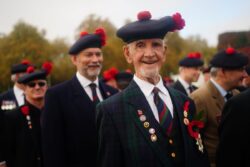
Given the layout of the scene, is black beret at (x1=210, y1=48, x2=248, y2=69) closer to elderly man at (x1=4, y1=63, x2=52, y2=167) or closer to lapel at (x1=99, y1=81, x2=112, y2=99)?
lapel at (x1=99, y1=81, x2=112, y2=99)

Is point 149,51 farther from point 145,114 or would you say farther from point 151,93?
point 145,114

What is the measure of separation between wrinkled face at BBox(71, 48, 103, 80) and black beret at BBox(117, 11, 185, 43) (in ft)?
5.06

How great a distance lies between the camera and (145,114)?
9.78 feet

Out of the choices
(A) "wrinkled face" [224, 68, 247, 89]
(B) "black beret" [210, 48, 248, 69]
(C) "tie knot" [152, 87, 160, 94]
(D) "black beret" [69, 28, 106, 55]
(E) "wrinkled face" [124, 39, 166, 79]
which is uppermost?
(D) "black beret" [69, 28, 106, 55]

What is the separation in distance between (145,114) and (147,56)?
1.68ft

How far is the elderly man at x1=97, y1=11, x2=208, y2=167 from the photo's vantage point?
285cm

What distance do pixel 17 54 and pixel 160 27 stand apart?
31.4 m

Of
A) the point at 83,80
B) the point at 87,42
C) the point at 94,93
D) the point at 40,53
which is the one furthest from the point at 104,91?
the point at 40,53

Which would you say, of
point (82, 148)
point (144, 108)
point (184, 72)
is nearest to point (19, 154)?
point (82, 148)

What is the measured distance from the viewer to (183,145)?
298cm

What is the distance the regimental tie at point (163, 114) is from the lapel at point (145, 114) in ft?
0.22

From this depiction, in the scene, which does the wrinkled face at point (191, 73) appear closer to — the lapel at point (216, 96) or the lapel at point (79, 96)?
the lapel at point (216, 96)

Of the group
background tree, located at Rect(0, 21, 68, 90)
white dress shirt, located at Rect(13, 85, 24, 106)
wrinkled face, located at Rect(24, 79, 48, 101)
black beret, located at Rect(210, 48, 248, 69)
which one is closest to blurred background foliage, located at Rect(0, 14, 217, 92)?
background tree, located at Rect(0, 21, 68, 90)

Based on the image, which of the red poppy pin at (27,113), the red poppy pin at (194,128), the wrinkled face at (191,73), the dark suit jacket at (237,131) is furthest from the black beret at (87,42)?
the wrinkled face at (191,73)
